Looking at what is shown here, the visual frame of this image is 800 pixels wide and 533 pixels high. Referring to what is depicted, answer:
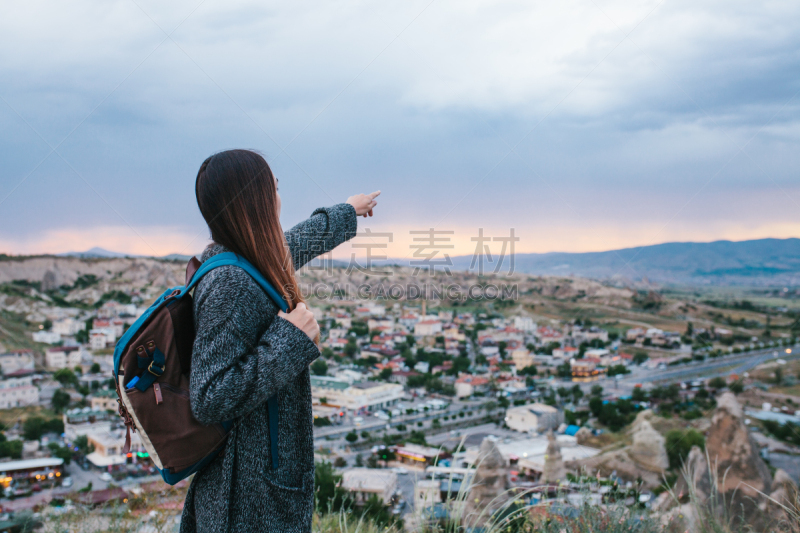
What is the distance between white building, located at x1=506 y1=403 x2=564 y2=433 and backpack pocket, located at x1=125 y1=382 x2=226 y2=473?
18508 mm

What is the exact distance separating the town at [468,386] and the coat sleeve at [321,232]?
20.1 feet

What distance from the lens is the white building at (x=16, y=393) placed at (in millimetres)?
15853

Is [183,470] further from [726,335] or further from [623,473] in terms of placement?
[726,335]

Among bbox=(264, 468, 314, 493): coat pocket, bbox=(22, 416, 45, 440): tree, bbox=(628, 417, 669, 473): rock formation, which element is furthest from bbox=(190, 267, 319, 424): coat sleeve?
bbox=(22, 416, 45, 440): tree

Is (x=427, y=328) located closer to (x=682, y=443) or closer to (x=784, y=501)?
(x=682, y=443)

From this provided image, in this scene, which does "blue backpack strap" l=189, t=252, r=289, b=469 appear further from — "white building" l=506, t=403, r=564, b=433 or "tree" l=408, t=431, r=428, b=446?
"white building" l=506, t=403, r=564, b=433

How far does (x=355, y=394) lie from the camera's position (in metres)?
18.9

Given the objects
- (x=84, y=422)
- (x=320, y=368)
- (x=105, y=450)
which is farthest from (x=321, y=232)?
(x=320, y=368)

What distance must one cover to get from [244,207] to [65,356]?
73.2 ft

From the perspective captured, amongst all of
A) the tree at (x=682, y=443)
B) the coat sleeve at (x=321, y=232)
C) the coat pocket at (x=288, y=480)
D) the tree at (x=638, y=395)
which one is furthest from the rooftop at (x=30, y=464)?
the tree at (x=638, y=395)

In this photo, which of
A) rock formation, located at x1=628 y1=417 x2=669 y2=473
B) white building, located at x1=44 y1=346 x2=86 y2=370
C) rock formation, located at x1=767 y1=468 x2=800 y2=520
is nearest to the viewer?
rock formation, located at x1=767 y1=468 x2=800 y2=520

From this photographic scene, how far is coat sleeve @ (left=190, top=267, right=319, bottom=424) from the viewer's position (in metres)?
0.64

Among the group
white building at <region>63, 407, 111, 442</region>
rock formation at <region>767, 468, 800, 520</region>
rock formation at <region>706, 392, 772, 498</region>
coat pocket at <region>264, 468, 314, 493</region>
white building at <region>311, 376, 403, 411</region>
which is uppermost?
coat pocket at <region>264, 468, 314, 493</region>

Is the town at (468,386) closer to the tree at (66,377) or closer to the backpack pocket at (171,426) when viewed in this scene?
the tree at (66,377)
